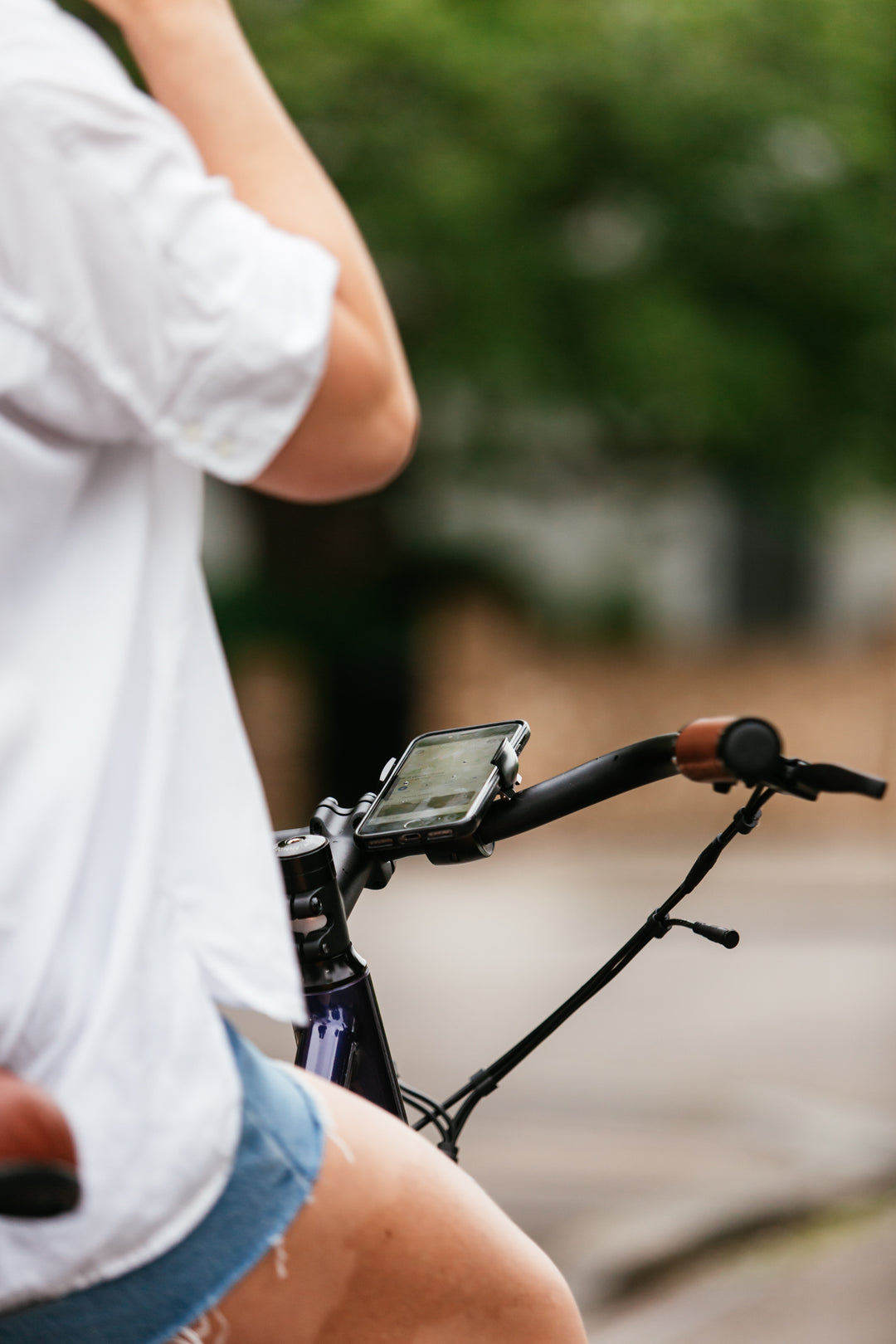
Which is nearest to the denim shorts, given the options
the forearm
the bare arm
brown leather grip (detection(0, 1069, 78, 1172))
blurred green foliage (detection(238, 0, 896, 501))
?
brown leather grip (detection(0, 1069, 78, 1172))

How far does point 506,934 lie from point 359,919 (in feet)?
3.27

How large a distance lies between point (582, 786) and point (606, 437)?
11113 millimetres

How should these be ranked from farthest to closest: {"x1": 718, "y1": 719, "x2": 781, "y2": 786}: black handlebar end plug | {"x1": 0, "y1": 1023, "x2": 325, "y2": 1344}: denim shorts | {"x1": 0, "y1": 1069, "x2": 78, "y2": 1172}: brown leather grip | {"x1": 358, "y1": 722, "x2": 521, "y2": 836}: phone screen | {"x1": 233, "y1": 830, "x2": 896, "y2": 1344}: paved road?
{"x1": 233, "y1": 830, "x2": 896, "y2": 1344}: paved road, {"x1": 358, "y1": 722, "x2": 521, "y2": 836}: phone screen, {"x1": 718, "y1": 719, "x2": 781, "y2": 786}: black handlebar end plug, {"x1": 0, "y1": 1023, "x2": 325, "y2": 1344}: denim shorts, {"x1": 0, "y1": 1069, "x2": 78, "y2": 1172}: brown leather grip

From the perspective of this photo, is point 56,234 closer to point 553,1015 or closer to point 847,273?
point 553,1015

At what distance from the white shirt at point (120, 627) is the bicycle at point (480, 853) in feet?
1.43

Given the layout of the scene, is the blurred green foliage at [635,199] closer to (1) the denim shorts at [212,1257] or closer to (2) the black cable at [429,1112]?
(2) the black cable at [429,1112]

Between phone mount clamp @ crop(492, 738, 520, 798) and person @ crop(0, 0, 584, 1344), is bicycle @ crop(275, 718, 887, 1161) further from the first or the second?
person @ crop(0, 0, 584, 1344)

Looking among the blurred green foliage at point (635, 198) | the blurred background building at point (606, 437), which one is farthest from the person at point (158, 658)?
the blurred green foliage at point (635, 198)

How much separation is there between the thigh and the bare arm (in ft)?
1.56

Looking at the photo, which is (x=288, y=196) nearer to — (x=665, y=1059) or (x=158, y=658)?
(x=158, y=658)

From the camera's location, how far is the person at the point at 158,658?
95cm

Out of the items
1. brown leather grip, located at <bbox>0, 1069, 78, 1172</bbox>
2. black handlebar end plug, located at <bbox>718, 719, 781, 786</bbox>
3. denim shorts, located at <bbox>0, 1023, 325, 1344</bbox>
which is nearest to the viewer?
brown leather grip, located at <bbox>0, 1069, 78, 1172</bbox>

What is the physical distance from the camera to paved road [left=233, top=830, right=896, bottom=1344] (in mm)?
4172

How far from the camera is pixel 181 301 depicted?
3.16 feet
